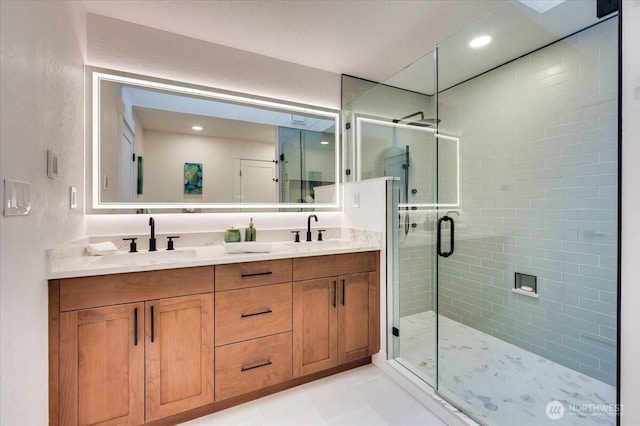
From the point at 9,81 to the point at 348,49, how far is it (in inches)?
81.0

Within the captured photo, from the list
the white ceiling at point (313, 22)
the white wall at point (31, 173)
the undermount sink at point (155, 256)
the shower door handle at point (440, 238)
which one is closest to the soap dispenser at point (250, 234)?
the undermount sink at point (155, 256)

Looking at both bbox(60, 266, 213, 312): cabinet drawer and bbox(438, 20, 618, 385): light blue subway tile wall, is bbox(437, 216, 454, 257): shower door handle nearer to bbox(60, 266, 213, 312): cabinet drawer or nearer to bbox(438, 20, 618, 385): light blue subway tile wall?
bbox(438, 20, 618, 385): light blue subway tile wall

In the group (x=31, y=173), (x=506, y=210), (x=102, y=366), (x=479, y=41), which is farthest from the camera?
(x=506, y=210)

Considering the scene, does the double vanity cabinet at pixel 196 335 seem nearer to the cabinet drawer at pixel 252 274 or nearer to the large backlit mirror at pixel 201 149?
the cabinet drawer at pixel 252 274

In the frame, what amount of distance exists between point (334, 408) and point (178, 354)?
3.18ft

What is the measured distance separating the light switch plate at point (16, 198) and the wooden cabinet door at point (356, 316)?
5.35 feet

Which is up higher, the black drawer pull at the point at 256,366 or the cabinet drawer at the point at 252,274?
the cabinet drawer at the point at 252,274

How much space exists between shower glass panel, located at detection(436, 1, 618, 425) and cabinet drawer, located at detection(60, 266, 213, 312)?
1.65 m

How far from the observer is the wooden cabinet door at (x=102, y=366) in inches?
49.9

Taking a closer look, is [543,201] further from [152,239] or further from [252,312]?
[152,239]

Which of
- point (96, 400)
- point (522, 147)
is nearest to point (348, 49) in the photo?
point (522, 147)

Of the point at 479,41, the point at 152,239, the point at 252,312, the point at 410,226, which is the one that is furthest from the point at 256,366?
the point at 479,41

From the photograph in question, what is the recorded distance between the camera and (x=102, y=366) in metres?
1.33

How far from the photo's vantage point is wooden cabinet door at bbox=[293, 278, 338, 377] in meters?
1.82
